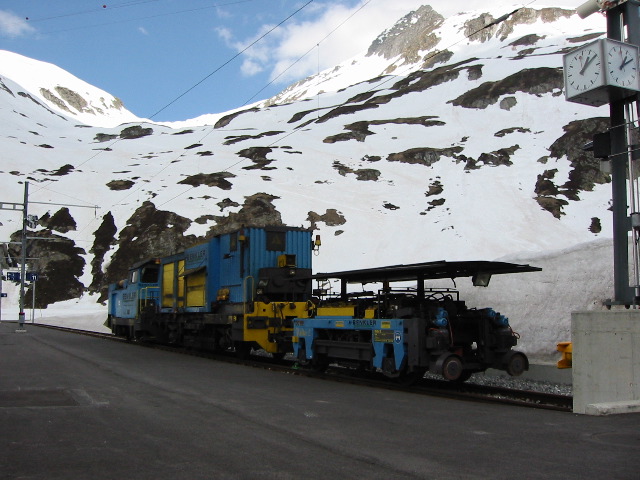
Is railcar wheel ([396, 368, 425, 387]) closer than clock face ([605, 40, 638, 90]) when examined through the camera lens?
No

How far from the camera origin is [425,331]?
1209cm

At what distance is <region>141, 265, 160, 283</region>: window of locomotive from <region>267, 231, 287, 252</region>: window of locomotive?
1036cm

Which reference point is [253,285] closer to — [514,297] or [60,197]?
[514,297]

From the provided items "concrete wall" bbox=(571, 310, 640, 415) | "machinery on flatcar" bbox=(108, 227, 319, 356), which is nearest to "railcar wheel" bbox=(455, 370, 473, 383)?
"concrete wall" bbox=(571, 310, 640, 415)

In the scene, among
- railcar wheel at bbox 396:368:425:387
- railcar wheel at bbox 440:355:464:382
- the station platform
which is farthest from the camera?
railcar wheel at bbox 396:368:425:387

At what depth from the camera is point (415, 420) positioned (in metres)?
8.77

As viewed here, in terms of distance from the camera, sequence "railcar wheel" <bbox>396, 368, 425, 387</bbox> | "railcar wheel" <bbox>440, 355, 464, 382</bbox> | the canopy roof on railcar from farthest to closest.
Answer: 1. "railcar wheel" <bbox>396, 368, 425, 387</bbox>
2. the canopy roof on railcar
3. "railcar wheel" <bbox>440, 355, 464, 382</bbox>

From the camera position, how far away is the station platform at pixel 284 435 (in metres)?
6.02

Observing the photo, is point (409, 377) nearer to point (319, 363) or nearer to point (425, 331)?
point (425, 331)

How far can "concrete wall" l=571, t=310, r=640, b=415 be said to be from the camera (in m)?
9.59

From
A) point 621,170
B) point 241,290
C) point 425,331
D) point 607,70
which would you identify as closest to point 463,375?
point 425,331

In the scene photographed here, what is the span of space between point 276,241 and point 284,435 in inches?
465

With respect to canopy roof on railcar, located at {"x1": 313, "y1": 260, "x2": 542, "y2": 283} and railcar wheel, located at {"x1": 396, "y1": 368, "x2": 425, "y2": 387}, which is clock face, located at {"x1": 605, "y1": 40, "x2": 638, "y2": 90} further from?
railcar wheel, located at {"x1": 396, "y1": 368, "x2": 425, "y2": 387}

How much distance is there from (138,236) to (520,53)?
356 feet
